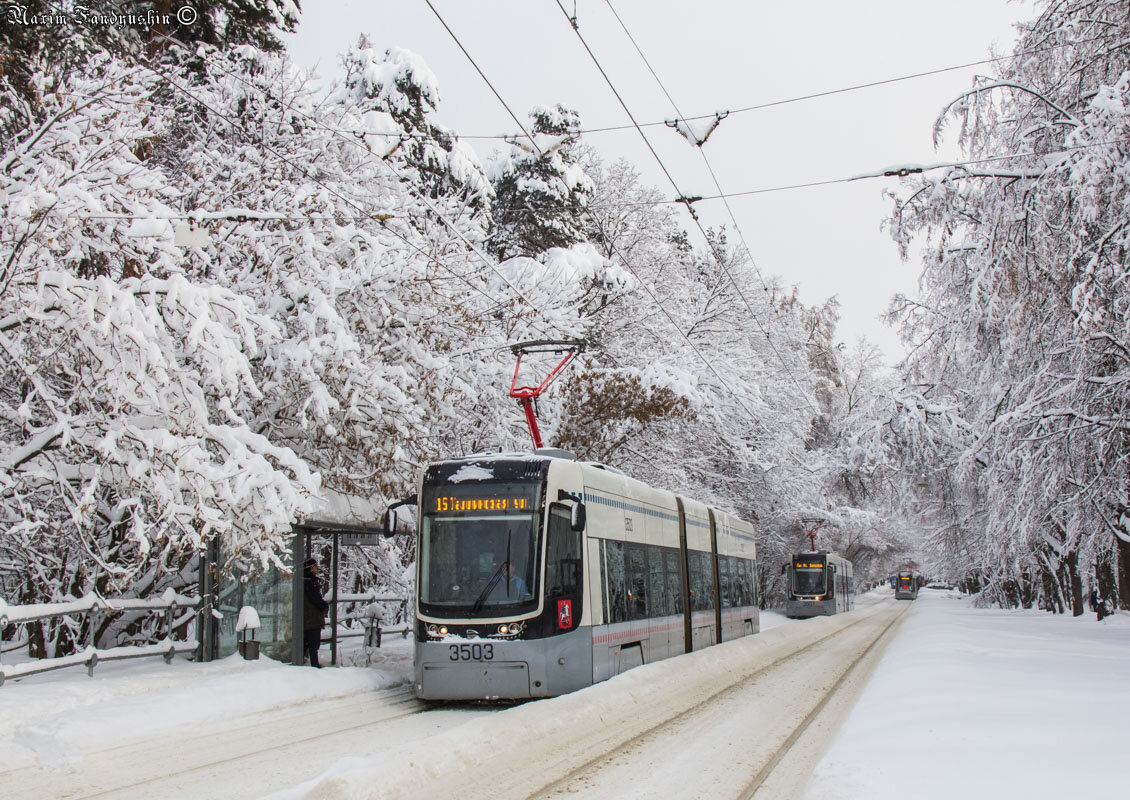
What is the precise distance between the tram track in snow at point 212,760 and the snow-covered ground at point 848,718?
64 mm

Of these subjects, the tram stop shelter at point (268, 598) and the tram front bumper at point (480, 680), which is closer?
the tram front bumper at point (480, 680)

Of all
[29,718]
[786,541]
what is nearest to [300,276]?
[29,718]

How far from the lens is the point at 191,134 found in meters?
20.7

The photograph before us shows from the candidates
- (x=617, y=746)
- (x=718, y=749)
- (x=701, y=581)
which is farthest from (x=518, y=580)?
(x=701, y=581)

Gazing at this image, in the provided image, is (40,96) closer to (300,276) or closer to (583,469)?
(300,276)

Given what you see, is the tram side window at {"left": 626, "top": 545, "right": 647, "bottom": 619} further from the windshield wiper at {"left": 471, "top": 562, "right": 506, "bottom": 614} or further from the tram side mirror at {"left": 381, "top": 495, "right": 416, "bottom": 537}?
the tram side mirror at {"left": 381, "top": 495, "right": 416, "bottom": 537}

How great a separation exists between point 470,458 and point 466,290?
324 inches

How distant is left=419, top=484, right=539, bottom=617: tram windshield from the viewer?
12219 mm

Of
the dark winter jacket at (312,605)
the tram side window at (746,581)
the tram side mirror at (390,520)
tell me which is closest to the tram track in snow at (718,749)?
the tram side mirror at (390,520)

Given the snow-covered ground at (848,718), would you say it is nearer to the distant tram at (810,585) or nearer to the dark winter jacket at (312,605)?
the dark winter jacket at (312,605)

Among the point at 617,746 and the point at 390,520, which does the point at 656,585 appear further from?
the point at 617,746

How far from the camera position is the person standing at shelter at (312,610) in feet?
49.3

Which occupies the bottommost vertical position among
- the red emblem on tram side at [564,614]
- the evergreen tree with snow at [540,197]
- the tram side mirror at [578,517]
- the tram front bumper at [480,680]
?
the tram front bumper at [480,680]

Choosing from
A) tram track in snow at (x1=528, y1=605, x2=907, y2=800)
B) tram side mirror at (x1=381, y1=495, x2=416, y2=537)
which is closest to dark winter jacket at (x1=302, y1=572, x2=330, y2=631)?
tram side mirror at (x1=381, y1=495, x2=416, y2=537)
